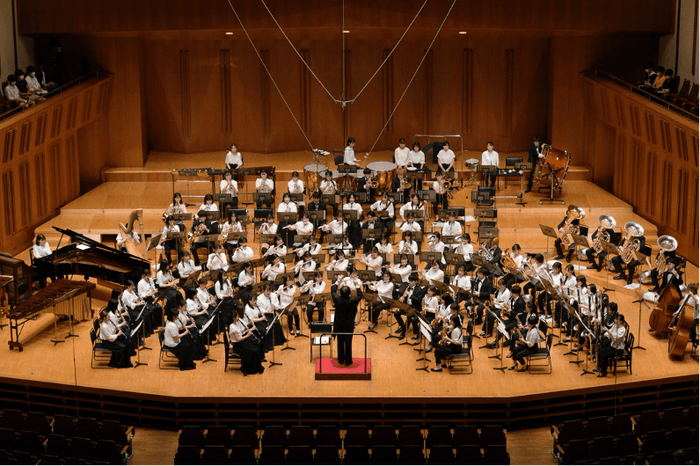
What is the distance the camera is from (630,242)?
46.7 feet

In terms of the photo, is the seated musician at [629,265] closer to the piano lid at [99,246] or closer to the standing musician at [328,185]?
the standing musician at [328,185]

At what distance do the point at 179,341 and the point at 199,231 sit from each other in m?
3.57

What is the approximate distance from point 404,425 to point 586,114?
9966mm

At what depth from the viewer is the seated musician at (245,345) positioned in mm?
11633

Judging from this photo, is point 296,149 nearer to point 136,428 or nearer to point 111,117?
point 111,117

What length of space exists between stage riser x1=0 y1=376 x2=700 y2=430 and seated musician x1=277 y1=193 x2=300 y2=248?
14.3 ft

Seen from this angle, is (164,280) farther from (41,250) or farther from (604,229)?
(604,229)

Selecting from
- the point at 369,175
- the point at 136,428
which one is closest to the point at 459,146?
the point at 369,175

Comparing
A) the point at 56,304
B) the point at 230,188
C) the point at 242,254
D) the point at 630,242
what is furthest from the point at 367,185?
the point at 56,304

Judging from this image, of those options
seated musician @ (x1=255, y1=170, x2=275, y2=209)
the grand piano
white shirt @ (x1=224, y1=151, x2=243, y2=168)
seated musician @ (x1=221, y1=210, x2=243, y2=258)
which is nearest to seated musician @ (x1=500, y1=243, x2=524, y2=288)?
seated musician @ (x1=221, y1=210, x2=243, y2=258)

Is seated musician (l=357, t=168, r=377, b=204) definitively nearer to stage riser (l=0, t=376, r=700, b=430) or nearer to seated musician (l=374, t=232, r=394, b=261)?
seated musician (l=374, t=232, r=394, b=261)

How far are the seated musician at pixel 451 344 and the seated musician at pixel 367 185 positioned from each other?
16.3 ft

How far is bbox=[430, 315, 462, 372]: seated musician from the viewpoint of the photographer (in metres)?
11.7

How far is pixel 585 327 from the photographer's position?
1149 centimetres
